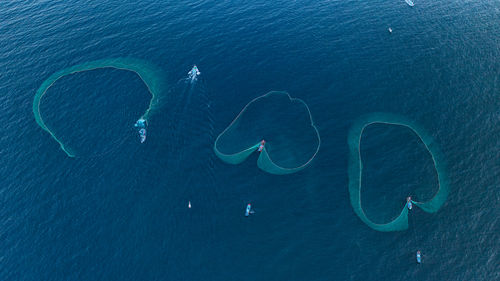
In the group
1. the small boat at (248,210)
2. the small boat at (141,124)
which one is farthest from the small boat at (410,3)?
the small boat at (141,124)

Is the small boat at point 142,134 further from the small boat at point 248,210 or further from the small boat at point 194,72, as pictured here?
the small boat at point 248,210

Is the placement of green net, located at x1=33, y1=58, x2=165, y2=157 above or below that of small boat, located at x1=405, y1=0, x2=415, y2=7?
above

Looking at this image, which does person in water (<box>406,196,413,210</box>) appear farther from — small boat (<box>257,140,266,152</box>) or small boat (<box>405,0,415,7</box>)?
small boat (<box>405,0,415,7</box>)

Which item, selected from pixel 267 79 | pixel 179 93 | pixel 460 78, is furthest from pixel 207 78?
pixel 460 78

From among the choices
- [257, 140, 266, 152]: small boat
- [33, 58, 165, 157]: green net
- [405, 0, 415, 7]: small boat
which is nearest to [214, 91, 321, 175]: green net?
[257, 140, 266, 152]: small boat

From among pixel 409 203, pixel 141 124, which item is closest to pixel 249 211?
pixel 409 203

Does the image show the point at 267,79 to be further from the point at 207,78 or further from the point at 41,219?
the point at 41,219
